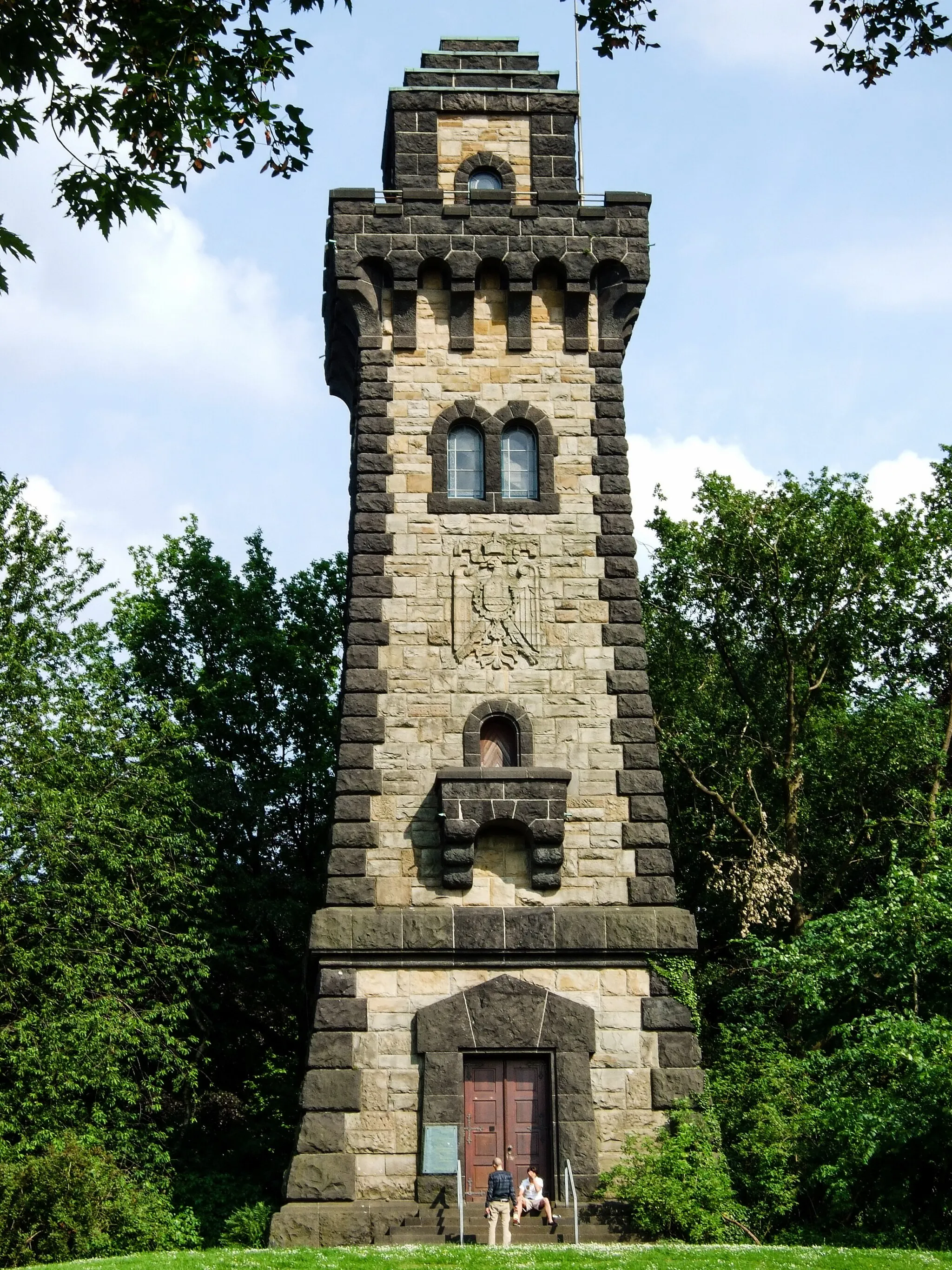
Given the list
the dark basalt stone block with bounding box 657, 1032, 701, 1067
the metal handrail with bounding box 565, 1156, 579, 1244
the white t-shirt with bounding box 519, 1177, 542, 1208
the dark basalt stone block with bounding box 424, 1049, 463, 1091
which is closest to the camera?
the metal handrail with bounding box 565, 1156, 579, 1244

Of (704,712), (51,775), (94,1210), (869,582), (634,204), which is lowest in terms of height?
(94,1210)

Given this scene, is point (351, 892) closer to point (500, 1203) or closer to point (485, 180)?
point (500, 1203)

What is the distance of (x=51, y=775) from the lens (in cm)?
2239

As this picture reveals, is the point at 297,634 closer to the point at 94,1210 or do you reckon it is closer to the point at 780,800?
the point at 780,800

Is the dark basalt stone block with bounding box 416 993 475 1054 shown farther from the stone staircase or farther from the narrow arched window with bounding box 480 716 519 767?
the narrow arched window with bounding box 480 716 519 767

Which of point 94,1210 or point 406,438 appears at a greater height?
point 406,438

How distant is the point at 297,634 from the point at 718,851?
→ 8.24m

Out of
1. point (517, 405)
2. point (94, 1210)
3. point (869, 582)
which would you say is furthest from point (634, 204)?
point (94, 1210)

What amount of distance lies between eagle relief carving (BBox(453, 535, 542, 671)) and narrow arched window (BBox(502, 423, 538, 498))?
725mm

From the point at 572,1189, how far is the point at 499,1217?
0.93 metres

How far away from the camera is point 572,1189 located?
1661 cm

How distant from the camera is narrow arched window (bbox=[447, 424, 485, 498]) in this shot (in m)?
20.1

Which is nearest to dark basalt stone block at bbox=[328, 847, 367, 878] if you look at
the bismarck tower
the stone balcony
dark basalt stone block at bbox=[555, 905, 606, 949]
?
the bismarck tower

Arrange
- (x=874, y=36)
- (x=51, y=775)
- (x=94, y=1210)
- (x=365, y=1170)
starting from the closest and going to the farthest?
(x=874, y=36)
(x=365, y=1170)
(x=94, y=1210)
(x=51, y=775)
